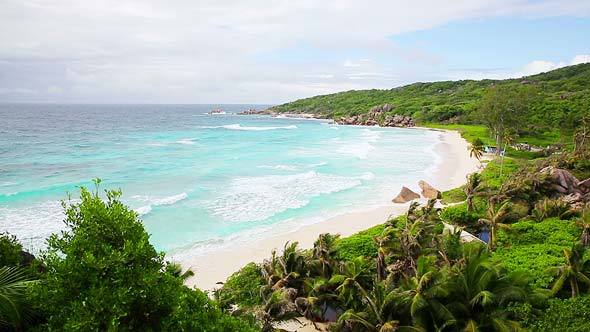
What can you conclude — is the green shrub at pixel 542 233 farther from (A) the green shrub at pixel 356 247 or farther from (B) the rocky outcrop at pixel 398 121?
(B) the rocky outcrop at pixel 398 121

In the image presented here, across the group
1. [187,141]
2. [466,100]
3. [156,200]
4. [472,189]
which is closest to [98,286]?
[472,189]

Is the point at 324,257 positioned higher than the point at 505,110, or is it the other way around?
the point at 505,110

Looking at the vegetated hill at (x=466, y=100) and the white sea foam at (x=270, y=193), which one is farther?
the vegetated hill at (x=466, y=100)

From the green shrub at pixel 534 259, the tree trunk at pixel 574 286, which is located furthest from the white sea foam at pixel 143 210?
the tree trunk at pixel 574 286

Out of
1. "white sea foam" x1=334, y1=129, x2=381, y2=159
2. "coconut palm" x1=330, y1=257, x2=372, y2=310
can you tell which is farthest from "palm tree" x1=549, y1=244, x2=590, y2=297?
"white sea foam" x1=334, y1=129, x2=381, y2=159

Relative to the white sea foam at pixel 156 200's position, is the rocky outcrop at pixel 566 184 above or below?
above

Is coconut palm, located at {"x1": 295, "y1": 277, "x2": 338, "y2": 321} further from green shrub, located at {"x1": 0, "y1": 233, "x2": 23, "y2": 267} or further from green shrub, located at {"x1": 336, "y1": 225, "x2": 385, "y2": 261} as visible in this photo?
green shrub, located at {"x1": 0, "y1": 233, "x2": 23, "y2": 267}

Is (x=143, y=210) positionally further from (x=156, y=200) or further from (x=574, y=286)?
(x=574, y=286)

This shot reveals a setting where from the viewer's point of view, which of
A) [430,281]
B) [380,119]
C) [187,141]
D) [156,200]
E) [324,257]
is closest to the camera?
[430,281]
